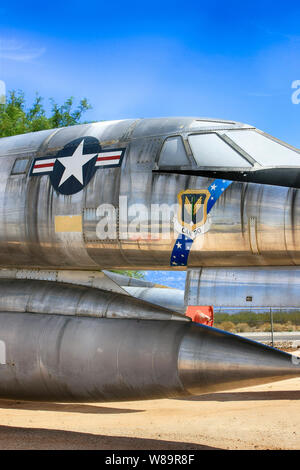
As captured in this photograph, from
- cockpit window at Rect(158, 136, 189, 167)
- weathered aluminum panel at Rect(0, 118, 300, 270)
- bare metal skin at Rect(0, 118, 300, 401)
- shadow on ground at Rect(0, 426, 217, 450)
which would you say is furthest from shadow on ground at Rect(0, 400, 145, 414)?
cockpit window at Rect(158, 136, 189, 167)

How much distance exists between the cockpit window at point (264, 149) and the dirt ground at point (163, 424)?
4726 mm

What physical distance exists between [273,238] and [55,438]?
5.30 meters

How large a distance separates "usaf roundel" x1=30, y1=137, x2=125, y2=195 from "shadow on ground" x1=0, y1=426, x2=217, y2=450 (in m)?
4.01

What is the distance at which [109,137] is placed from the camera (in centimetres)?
796

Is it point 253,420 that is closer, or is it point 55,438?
point 55,438

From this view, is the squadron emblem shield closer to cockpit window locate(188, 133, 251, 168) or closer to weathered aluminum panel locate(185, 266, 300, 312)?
cockpit window locate(188, 133, 251, 168)

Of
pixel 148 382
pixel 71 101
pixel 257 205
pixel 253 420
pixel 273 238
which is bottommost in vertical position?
pixel 253 420

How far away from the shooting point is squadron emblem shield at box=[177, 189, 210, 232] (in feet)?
22.4

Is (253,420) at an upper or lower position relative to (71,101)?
lower

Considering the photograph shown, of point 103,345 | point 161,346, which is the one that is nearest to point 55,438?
point 103,345

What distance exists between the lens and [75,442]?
8.83 meters
